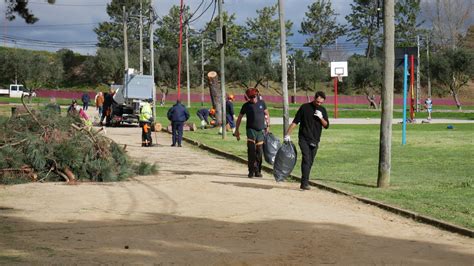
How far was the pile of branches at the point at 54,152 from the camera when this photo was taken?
517 inches

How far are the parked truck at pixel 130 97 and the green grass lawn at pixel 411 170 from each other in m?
11.3

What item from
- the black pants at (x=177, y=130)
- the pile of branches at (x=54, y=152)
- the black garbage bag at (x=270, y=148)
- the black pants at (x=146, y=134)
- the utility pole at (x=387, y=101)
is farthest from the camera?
the black pants at (x=177, y=130)

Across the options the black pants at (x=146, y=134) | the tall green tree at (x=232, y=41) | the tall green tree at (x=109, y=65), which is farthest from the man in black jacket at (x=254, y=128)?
the tall green tree at (x=232, y=41)

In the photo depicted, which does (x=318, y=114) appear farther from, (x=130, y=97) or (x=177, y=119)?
(x=130, y=97)

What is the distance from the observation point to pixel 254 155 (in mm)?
14508

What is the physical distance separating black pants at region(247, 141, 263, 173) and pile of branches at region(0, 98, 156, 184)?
2506 mm

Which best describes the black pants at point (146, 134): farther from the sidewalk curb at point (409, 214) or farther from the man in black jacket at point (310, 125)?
the man in black jacket at point (310, 125)

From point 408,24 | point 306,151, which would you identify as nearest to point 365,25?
point 408,24

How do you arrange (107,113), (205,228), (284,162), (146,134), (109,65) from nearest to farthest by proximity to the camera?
(205,228) → (284,162) → (146,134) → (107,113) → (109,65)

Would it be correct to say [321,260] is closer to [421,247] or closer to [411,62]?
[421,247]

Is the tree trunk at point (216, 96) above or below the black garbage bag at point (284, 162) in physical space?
above

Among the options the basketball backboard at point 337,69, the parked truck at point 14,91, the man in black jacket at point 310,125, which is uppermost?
the basketball backboard at point 337,69

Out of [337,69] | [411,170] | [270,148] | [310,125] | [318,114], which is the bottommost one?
[411,170]

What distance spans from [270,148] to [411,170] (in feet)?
11.9
